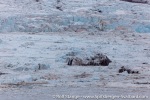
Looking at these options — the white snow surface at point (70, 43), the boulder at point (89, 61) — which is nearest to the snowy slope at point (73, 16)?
the white snow surface at point (70, 43)

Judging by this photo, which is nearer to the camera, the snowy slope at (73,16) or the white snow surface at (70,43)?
the white snow surface at (70,43)

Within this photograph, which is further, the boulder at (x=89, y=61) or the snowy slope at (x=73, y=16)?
the snowy slope at (x=73, y=16)

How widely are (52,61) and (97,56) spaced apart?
0.97 meters

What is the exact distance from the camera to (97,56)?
10.3m

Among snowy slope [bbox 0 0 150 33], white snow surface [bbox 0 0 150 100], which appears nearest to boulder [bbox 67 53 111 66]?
white snow surface [bbox 0 0 150 100]

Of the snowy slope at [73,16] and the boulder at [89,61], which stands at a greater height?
the boulder at [89,61]

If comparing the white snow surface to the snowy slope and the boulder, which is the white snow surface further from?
the boulder

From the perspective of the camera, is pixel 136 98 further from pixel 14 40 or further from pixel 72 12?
pixel 72 12

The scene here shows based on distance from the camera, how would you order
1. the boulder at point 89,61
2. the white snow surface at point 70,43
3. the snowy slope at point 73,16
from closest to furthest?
the white snow surface at point 70,43, the boulder at point 89,61, the snowy slope at point 73,16

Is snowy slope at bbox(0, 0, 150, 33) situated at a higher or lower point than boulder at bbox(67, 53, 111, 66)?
lower

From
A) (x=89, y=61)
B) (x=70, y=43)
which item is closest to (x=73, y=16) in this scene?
(x=70, y=43)

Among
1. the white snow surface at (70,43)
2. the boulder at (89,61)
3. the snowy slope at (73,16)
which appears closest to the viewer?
the white snow surface at (70,43)

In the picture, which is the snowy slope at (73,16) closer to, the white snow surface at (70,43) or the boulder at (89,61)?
the white snow surface at (70,43)

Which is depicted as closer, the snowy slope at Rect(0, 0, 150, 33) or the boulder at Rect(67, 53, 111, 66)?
the boulder at Rect(67, 53, 111, 66)
